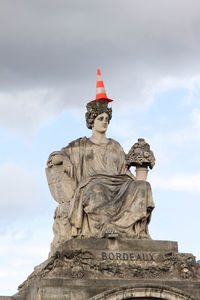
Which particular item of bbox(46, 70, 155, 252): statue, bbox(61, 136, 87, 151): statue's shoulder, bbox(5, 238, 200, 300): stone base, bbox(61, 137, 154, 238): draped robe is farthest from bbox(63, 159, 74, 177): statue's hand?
bbox(5, 238, 200, 300): stone base

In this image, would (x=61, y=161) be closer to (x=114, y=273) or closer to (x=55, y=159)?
(x=55, y=159)

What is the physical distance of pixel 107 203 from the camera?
919 inches

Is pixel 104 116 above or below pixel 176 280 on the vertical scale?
above

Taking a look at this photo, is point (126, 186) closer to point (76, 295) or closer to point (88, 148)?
point (88, 148)

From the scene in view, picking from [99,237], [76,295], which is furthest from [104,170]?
[76,295]

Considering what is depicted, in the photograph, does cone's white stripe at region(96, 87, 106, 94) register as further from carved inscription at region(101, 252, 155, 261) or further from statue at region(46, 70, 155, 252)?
carved inscription at region(101, 252, 155, 261)

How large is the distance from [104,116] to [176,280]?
5.42 meters

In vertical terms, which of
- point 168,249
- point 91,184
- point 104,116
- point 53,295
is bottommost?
point 53,295

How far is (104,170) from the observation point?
80.5 ft

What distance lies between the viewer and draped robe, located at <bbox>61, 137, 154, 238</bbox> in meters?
23.0

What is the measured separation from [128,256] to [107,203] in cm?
169

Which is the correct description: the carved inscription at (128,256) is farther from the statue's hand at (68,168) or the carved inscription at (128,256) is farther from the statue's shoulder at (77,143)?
the statue's shoulder at (77,143)

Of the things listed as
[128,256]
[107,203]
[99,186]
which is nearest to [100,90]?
[99,186]

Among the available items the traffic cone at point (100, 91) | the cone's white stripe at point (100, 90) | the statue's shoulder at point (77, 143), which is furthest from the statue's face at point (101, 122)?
the cone's white stripe at point (100, 90)
